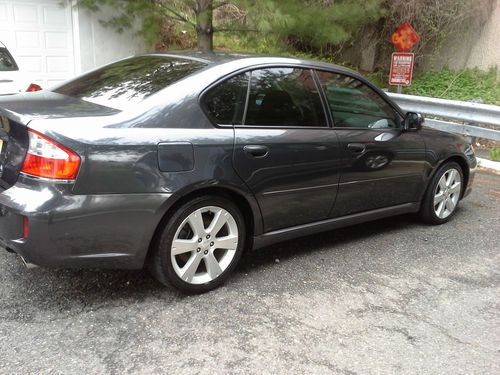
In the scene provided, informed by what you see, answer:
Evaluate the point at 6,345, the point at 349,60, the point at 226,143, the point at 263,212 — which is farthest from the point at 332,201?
the point at 349,60

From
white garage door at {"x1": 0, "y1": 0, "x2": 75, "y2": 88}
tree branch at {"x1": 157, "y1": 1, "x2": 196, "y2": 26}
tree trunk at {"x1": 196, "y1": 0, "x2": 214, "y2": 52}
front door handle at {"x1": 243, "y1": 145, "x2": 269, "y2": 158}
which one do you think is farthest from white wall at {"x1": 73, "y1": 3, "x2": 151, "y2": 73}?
front door handle at {"x1": 243, "y1": 145, "x2": 269, "y2": 158}

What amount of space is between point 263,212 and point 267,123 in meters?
0.61

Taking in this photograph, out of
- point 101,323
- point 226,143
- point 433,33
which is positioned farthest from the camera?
point 433,33

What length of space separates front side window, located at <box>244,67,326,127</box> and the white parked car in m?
3.63

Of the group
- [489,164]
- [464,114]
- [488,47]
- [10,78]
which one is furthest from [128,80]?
[488,47]

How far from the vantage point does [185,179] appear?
3.11 meters

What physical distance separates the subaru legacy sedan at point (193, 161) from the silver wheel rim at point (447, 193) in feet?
1.73

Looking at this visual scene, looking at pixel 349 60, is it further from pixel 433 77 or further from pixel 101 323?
pixel 101 323

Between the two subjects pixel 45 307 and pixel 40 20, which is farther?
pixel 40 20

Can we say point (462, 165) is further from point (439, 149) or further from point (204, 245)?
point (204, 245)

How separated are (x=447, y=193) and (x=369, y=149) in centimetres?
134

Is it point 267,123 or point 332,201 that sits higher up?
point 267,123

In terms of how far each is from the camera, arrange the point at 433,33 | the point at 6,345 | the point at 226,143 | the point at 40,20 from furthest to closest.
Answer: the point at 433,33
the point at 40,20
the point at 226,143
the point at 6,345

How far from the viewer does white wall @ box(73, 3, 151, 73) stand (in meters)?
A: 10.7
